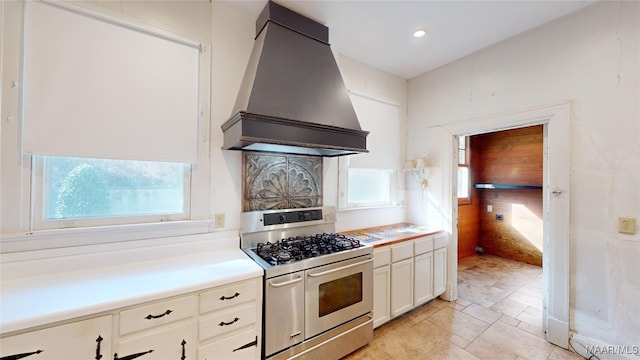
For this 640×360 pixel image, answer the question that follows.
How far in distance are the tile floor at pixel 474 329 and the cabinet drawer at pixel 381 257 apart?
2.24ft

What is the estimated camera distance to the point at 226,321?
4.96 ft

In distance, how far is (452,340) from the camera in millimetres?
2217

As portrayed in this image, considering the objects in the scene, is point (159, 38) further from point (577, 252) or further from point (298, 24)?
point (577, 252)

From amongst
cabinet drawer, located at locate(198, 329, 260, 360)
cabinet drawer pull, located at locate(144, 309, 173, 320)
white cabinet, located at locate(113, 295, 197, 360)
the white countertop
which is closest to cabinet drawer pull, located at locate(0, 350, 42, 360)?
the white countertop

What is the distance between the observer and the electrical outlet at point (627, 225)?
5.98ft

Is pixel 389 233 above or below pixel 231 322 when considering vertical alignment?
above

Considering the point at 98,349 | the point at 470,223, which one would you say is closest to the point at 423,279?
the point at 470,223

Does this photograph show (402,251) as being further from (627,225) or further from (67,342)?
(67,342)

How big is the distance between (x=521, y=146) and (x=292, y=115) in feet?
14.7

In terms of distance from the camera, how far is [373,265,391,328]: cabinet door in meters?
2.30

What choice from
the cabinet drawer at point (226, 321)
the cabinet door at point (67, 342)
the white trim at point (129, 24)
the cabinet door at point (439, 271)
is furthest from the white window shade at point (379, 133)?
the cabinet door at point (67, 342)

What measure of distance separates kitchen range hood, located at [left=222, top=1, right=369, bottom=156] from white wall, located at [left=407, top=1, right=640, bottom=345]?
187 cm

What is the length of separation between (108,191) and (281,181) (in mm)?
1298

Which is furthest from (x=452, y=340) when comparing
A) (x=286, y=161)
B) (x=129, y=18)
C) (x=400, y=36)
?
(x=129, y=18)
